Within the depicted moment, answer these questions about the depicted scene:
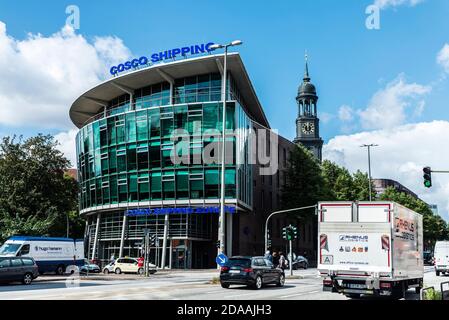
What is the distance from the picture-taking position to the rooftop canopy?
5269 centimetres

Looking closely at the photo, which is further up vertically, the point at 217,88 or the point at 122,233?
the point at 217,88

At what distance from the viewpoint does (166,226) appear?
53.4 m

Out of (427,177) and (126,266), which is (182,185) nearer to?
(126,266)

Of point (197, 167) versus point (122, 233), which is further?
point (122, 233)

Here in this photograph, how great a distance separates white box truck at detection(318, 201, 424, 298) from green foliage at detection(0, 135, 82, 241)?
2865cm

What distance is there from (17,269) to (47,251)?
38.2ft

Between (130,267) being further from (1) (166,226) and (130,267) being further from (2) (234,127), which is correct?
(2) (234,127)

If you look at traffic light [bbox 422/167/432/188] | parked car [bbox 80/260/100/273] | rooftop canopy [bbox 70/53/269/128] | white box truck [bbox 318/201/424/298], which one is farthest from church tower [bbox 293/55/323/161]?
white box truck [bbox 318/201/424/298]

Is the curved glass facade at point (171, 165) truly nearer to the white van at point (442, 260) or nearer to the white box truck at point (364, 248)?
the white van at point (442, 260)

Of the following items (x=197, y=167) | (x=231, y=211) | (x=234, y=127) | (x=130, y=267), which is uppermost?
(x=234, y=127)

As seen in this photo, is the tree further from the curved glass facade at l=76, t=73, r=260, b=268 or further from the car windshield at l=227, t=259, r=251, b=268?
the car windshield at l=227, t=259, r=251, b=268
